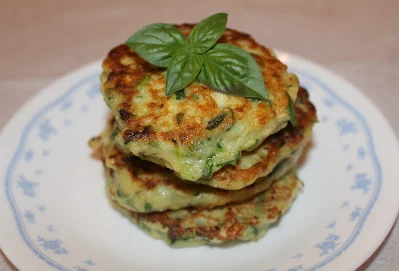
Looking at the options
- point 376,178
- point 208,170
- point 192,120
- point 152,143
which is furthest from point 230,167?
point 376,178

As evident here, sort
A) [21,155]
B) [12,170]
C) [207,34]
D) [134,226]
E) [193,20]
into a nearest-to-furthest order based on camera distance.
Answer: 1. [207,34]
2. [134,226]
3. [12,170]
4. [21,155]
5. [193,20]

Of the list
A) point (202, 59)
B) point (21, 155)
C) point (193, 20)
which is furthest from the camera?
point (193, 20)

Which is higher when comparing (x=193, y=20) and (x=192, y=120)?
(x=192, y=120)

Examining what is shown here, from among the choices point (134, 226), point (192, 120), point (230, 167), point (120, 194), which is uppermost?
point (192, 120)

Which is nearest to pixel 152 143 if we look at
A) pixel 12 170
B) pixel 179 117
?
pixel 179 117

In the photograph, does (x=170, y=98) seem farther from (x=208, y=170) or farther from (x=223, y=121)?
(x=208, y=170)

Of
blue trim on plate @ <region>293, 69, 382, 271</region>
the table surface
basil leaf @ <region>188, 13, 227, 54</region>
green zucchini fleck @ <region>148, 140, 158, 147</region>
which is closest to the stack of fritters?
green zucchini fleck @ <region>148, 140, 158, 147</region>

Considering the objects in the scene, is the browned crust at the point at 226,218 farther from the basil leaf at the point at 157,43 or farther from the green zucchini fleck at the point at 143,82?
the basil leaf at the point at 157,43

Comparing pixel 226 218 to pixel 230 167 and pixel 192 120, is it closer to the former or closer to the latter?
pixel 230 167

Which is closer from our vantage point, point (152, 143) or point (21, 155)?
point (152, 143)
